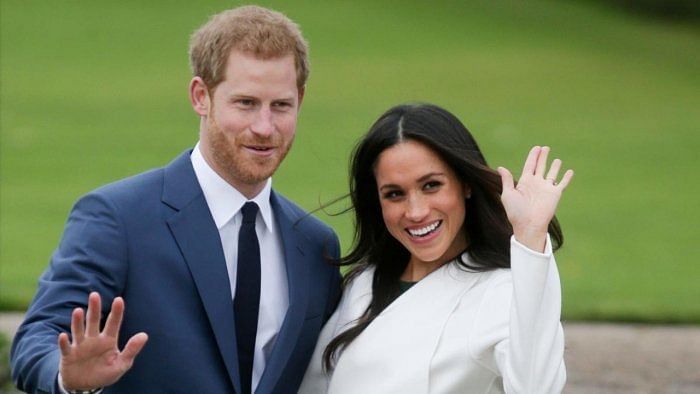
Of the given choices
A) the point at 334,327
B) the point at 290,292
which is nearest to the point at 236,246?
the point at 290,292

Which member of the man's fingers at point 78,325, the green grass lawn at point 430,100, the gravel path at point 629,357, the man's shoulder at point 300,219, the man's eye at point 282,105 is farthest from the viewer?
the green grass lawn at point 430,100

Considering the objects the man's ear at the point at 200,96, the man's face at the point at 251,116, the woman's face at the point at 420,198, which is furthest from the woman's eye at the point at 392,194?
the man's ear at the point at 200,96

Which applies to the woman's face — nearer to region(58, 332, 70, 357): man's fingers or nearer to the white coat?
the white coat

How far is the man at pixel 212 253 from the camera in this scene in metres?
3.83

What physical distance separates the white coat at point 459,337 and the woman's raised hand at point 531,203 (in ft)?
0.13

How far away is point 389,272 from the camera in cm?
444

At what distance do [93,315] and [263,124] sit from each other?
2.82ft

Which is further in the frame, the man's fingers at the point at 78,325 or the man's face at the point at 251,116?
the man's face at the point at 251,116

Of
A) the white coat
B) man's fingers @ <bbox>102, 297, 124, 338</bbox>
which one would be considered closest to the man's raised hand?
man's fingers @ <bbox>102, 297, 124, 338</bbox>

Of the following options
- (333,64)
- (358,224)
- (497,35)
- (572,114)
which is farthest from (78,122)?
(358,224)

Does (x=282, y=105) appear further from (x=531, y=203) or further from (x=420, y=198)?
(x=531, y=203)

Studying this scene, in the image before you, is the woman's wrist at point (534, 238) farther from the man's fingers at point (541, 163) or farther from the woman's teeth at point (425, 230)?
the woman's teeth at point (425, 230)

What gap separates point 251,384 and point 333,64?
1804 centimetres

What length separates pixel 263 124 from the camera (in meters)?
3.98
